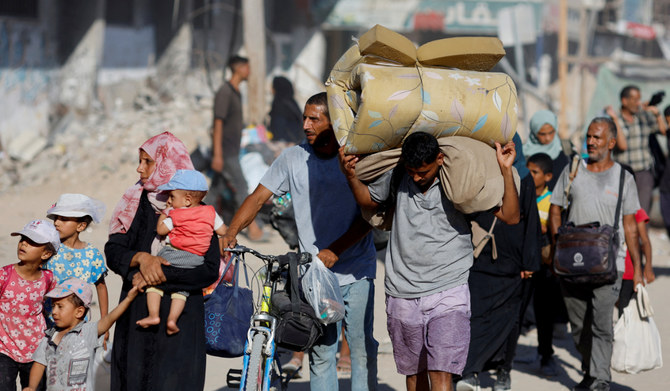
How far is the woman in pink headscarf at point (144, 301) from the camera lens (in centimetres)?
439

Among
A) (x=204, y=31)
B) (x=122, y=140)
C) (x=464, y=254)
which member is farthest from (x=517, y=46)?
(x=464, y=254)

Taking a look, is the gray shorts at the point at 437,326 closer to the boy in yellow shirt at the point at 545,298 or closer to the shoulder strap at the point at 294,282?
the shoulder strap at the point at 294,282

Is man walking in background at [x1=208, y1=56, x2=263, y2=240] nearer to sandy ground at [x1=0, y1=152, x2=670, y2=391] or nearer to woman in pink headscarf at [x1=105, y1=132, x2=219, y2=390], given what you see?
sandy ground at [x1=0, y1=152, x2=670, y2=391]

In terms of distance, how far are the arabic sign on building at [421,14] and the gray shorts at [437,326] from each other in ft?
57.1

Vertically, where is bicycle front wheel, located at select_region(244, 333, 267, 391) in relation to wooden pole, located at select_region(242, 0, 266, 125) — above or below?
below

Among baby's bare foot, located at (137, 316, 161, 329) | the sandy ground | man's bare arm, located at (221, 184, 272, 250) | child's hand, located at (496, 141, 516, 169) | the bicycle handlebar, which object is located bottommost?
the sandy ground

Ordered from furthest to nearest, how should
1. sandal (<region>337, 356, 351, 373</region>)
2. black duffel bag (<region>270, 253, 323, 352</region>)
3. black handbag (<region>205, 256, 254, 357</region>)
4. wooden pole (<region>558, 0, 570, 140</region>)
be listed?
1. wooden pole (<region>558, 0, 570, 140</region>)
2. sandal (<region>337, 356, 351, 373</region>)
3. black handbag (<region>205, 256, 254, 357</region>)
4. black duffel bag (<region>270, 253, 323, 352</region>)

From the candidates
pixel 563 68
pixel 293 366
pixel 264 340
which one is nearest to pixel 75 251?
pixel 264 340

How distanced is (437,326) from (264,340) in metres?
0.85

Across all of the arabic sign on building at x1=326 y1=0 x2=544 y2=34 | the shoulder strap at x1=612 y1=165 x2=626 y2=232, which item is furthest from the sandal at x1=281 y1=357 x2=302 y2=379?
the arabic sign on building at x1=326 y1=0 x2=544 y2=34

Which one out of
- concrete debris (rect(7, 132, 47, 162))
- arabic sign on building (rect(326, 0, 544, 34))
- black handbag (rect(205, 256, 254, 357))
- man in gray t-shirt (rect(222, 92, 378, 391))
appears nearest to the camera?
black handbag (rect(205, 256, 254, 357))

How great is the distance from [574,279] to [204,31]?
13833 mm

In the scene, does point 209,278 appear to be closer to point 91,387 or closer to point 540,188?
point 91,387

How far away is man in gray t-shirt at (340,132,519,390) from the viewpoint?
447cm
